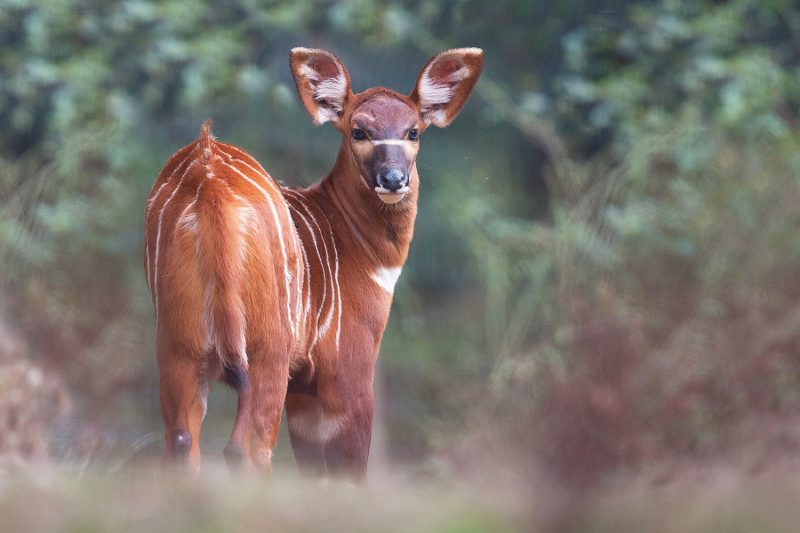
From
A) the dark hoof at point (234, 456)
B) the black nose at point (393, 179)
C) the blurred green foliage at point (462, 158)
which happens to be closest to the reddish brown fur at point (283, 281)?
the dark hoof at point (234, 456)

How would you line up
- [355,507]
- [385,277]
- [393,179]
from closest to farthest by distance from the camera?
[355,507], [393,179], [385,277]

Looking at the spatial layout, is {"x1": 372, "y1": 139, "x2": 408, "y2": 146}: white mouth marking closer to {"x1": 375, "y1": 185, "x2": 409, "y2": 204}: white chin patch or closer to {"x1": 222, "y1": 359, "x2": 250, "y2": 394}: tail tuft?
{"x1": 375, "y1": 185, "x2": 409, "y2": 204}: white chin patch

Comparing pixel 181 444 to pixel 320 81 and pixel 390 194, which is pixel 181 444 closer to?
pixel 390 194

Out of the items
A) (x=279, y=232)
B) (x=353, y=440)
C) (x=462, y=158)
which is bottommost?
(x=462, y=158)

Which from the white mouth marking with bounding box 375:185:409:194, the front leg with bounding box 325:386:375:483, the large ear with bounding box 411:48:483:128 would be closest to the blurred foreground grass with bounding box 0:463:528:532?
the front leg with bounding box 325:386:375:483

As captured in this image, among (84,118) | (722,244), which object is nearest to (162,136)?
(84,118)

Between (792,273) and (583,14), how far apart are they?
2.39 m

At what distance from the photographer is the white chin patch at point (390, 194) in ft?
10.4

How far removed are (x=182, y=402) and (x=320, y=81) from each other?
108cm

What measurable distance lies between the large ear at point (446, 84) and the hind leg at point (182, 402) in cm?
112

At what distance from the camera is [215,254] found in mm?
2705

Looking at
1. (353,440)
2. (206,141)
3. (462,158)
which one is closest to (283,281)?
(206,141)

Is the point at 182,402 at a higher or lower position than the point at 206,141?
lower

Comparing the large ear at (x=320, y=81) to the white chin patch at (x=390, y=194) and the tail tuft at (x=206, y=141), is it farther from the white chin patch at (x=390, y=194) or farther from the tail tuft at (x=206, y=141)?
the tail tuft at (x=206, y=141)
